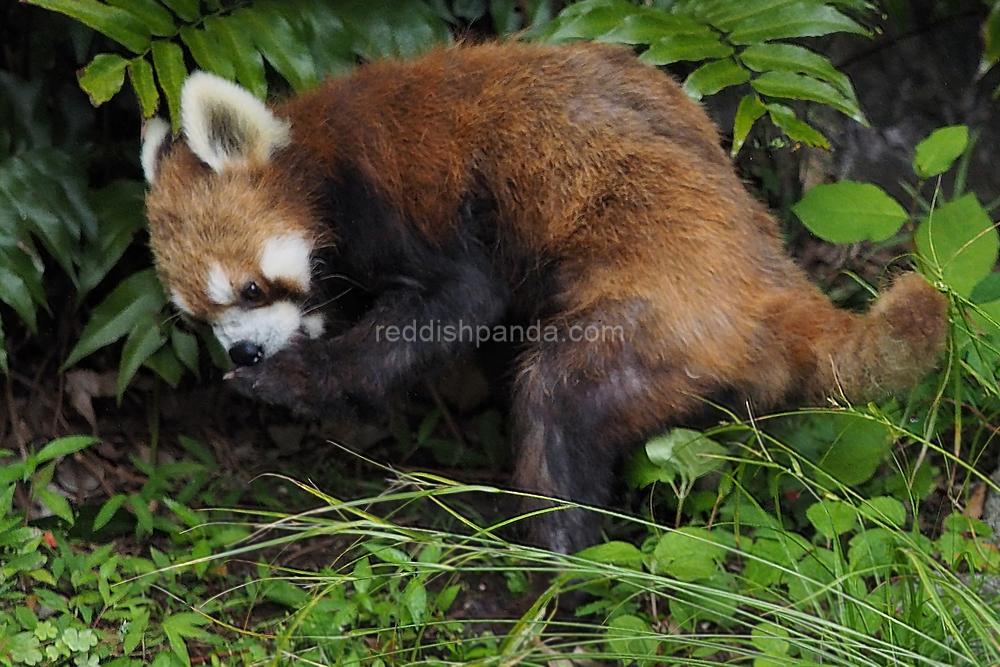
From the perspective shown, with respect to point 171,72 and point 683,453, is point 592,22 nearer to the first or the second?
point 171,72

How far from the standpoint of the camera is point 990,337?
9.03ft

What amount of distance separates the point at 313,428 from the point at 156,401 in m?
0.70

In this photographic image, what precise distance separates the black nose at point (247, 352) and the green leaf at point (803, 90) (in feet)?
6.69

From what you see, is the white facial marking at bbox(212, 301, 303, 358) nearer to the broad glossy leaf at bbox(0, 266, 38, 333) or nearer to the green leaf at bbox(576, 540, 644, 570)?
the broad glossy leaf at bbox(0, 266, 38, 333)

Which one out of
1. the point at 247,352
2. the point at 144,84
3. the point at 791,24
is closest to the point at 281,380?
the point at 247,352

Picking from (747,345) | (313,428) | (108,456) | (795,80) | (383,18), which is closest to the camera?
(747,345)

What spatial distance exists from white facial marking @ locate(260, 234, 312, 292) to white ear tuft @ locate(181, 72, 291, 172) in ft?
0.98

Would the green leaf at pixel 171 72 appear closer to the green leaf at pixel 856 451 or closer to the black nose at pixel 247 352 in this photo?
the black nose at pixel 247 352

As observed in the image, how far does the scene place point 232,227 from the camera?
2924 millimetres

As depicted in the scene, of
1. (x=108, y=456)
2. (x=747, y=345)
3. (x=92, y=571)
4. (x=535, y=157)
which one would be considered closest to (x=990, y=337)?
(x=747, y=345)

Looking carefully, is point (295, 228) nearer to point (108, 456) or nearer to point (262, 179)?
point (262, 179)

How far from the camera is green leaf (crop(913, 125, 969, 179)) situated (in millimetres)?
2949

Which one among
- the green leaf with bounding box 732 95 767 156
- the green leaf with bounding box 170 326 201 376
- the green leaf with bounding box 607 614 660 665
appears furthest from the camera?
the green leaf with bounding box 170 326 201 376

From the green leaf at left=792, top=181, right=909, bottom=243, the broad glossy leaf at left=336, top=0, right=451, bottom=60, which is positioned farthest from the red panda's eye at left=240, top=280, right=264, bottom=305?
the green leaf at left=792, top=181, right=909, bottom=243
